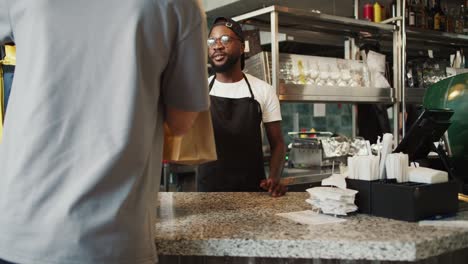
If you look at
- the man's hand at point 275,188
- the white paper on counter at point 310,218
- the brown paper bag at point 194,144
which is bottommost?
the white paper on counter at point 310,218

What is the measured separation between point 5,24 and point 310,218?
0.97 m

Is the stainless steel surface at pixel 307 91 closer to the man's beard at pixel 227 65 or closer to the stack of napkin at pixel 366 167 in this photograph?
the man's beard at pixel 227 65

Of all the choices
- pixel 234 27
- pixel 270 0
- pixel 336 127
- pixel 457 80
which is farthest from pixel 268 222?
pixel 336 127

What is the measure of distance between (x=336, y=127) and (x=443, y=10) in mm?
2759

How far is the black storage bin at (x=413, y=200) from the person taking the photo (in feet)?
4.29

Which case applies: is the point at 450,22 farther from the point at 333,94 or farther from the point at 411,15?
the point at 333,94

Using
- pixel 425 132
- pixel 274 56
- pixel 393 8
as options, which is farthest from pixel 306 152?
pixel 425 132

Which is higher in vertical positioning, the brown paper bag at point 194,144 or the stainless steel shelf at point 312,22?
the stainless steel shelf at point 312,22

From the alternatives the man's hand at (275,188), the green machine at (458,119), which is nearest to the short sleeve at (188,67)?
the man's hand at (275,188)

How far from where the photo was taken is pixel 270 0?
392 centimetres

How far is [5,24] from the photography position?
1.06 m

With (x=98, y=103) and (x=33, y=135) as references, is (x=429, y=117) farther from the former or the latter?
(x=33, y=135)

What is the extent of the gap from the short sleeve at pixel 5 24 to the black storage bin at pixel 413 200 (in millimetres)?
1068

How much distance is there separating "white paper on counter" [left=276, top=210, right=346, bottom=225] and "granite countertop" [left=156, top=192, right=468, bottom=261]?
30mm
